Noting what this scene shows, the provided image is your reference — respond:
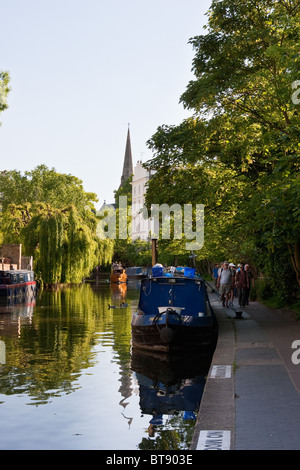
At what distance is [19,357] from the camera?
1683 centimetres

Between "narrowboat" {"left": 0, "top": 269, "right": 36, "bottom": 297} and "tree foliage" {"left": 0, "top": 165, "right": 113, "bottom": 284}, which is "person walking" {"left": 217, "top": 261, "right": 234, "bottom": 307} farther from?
"tree foliage" {"left": 0, "top": 165, "right": 113, "bottom": 284}

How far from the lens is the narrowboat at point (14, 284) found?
43.4 m

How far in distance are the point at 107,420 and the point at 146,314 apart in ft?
29.8

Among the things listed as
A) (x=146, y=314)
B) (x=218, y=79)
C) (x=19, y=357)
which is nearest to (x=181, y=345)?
(x=146, y=314)

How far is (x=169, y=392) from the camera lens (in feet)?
42.5

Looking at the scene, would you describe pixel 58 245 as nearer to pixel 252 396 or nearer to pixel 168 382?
pixel 168 382

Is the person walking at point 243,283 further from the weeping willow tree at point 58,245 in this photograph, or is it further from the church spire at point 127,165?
the church spire at point 127,165

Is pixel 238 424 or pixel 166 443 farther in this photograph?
pixel 166 443

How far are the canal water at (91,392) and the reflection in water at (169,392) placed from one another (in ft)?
0.05

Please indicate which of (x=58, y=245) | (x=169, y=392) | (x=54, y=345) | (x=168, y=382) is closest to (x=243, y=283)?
(x=54, y=345)

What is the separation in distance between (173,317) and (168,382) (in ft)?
12.3

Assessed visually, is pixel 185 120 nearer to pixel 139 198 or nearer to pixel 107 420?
pixel 107 420

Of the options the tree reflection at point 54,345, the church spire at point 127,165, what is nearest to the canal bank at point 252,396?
the tree reflection at point 54,345

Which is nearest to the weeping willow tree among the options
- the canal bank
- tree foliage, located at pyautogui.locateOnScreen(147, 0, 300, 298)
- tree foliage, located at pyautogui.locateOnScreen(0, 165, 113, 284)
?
tree foliage, located at pyautogui.locateOnScreen(0, 165, 113, 284)
